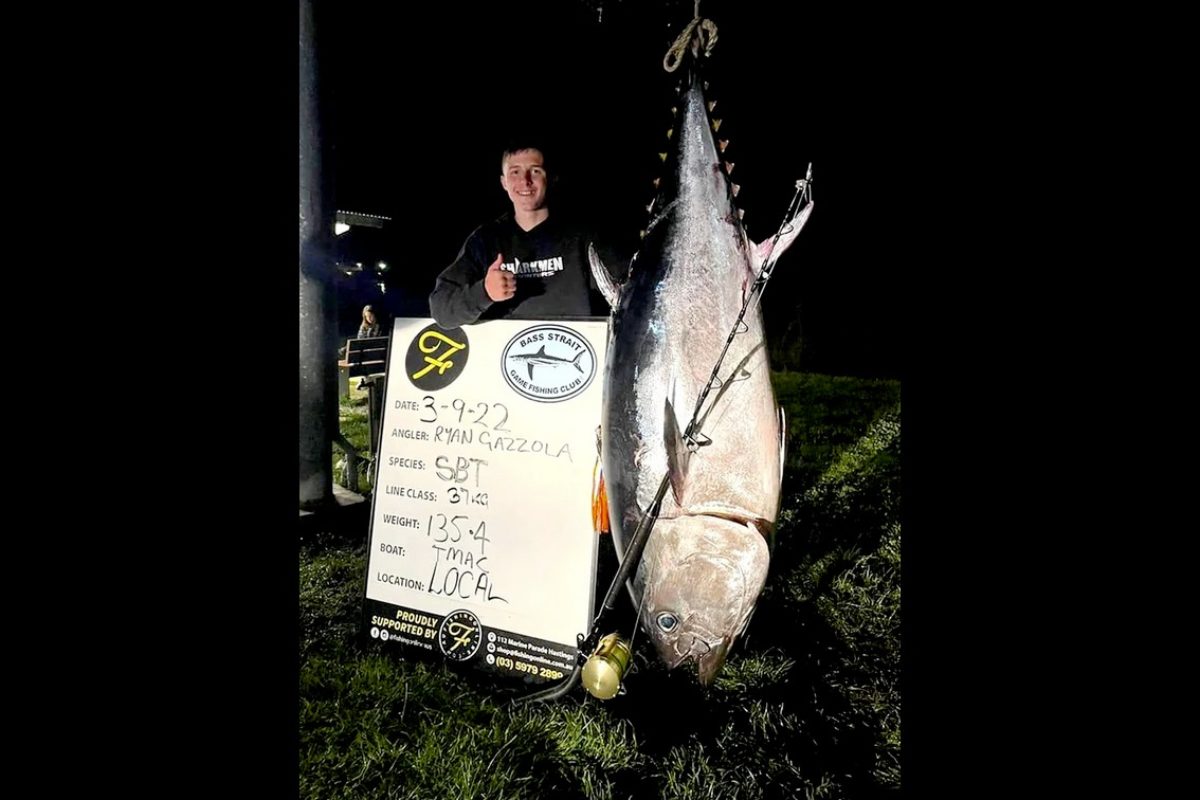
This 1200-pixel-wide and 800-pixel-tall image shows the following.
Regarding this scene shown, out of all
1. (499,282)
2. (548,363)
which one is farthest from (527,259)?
(548,363)

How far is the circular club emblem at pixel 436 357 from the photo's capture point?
260 cm

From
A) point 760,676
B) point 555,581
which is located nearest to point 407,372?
point 555,581

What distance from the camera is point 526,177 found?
2594mm

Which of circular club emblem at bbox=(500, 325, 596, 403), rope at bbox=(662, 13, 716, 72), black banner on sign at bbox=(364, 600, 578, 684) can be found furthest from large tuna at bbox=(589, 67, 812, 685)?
black banner on sign at bbox=(364, 600, 578, 684)

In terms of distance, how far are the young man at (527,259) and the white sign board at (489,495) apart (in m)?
0.18

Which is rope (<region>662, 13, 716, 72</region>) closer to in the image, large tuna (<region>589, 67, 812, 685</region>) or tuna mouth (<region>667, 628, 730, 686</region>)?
large tuna (<region>589, 67, 812, 685</region>)

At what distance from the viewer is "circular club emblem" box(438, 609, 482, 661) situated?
2479 mm

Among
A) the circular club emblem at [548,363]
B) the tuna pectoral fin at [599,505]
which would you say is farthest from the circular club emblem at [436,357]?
the tuna pectoral fin at [599,505]

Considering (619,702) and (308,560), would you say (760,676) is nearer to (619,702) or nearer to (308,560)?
(619,702)

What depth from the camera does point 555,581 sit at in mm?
2383

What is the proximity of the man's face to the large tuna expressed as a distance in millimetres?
707

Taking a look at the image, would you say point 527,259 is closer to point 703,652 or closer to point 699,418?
point 699,418

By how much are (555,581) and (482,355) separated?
95cm

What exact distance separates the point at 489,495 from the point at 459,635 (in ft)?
1.89
